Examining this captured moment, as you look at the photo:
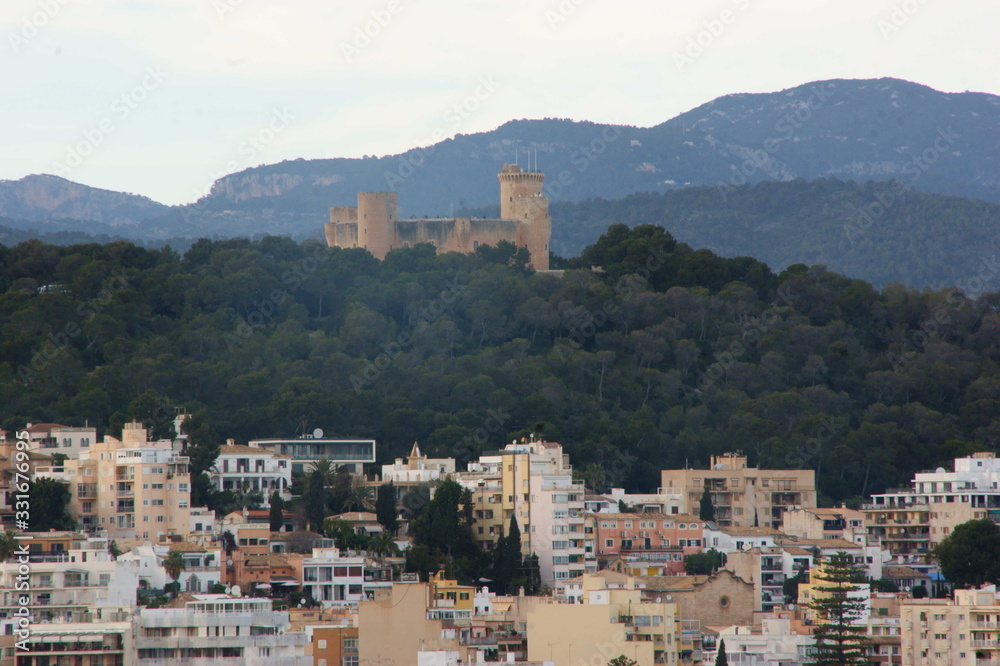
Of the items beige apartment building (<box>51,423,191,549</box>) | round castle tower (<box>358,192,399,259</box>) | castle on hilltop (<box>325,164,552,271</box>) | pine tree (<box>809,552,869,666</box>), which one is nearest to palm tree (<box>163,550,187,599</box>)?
beige apartment building (<box>51,423,191,549</box>)

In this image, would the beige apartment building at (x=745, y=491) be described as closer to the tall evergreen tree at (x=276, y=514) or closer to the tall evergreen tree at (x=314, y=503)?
the tall evergreen tree at (x=314, y=503)

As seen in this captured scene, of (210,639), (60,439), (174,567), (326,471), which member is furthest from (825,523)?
(210,639)

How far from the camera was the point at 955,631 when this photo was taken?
42500 mm

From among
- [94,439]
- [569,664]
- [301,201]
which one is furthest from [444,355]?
[301,201]

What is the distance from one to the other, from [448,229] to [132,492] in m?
38.1

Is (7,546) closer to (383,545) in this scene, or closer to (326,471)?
(383,545)

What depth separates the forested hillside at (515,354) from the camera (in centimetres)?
6569

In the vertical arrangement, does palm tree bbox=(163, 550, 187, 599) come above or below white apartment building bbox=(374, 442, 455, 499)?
below

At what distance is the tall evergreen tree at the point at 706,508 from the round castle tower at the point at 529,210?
89.5 feet

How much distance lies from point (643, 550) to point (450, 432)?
1091 cm

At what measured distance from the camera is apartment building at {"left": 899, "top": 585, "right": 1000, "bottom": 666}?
1652 inches

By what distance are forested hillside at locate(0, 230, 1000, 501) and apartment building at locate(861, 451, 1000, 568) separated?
5191 millimetres

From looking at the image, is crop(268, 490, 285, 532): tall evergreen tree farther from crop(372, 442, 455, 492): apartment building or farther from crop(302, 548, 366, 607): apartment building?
crop(302, 548, 366, 607): apartment building

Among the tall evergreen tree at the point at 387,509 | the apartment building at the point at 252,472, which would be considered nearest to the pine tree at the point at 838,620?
the tall evergreen tree at the point at 387,509
